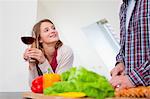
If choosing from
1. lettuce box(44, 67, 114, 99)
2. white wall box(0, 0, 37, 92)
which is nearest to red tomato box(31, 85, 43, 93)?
lettuce box(44, 67, 114, 99)

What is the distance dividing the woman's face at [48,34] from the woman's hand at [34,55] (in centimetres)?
18

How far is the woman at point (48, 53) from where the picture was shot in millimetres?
2127

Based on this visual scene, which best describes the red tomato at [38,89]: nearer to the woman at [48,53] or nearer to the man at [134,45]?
the man at [134,45]

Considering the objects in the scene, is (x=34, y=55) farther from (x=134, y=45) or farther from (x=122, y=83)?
(x=122, y=83)

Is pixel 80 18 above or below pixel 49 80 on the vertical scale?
above

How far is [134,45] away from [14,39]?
1.56 meters

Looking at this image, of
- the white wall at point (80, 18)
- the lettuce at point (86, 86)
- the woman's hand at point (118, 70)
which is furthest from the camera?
the white wall at point (80, 18)

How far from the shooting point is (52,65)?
2.20m

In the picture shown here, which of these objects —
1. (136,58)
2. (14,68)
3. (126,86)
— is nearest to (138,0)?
(136,58)

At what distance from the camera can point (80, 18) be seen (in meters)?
2.88

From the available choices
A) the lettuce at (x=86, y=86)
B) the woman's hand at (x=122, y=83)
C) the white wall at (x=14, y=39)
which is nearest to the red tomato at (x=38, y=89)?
the lettuce at (x=86, y=86)

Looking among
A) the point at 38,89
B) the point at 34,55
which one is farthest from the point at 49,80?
the point at 34,55

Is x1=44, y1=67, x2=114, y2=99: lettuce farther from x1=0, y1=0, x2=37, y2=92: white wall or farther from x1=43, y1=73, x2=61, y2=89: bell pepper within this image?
x1=0, y1=0, x2=37, y2=92: white wall

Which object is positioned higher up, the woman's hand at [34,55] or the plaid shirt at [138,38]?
the plaid shirt at [138,38]
